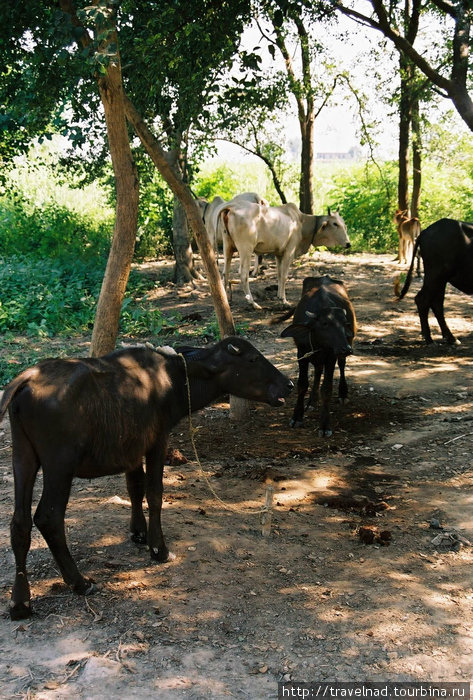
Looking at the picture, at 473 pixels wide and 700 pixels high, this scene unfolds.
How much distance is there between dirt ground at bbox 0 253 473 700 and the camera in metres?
3.90

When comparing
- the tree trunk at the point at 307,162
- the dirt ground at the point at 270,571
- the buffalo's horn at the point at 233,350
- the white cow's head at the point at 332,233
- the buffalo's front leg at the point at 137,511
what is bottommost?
the dirt ground at the point at 270,571

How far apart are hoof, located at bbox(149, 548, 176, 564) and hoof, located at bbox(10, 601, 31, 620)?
35.9 inches

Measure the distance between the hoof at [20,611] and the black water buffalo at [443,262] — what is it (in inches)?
318

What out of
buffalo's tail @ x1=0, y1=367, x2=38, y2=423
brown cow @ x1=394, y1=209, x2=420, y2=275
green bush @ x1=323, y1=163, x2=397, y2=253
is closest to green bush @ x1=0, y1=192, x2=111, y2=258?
brown cow @ x1=394, y1=209, x2=420, y2=275

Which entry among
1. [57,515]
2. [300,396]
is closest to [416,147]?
[300,396]

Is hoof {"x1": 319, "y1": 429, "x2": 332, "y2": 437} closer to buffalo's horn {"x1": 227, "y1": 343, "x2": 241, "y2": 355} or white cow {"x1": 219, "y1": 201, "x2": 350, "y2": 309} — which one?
buffalo's horn {"x1": 227, "y1": 343, "x2": 241, "y2": 355}

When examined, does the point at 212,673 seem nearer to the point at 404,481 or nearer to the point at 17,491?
the point at 17,491

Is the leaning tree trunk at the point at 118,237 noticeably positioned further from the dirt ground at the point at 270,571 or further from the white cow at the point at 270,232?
the white cow at the point at 270,232

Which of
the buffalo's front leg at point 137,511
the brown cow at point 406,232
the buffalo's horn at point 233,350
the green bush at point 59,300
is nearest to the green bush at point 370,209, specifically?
the brown cow at point 406,232

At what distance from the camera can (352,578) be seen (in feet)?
16.0

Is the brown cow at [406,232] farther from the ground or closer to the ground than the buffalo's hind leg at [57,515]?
farther from the ground

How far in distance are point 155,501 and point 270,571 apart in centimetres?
88

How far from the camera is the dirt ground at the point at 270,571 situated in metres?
3.90

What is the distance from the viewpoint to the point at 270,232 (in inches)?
563
